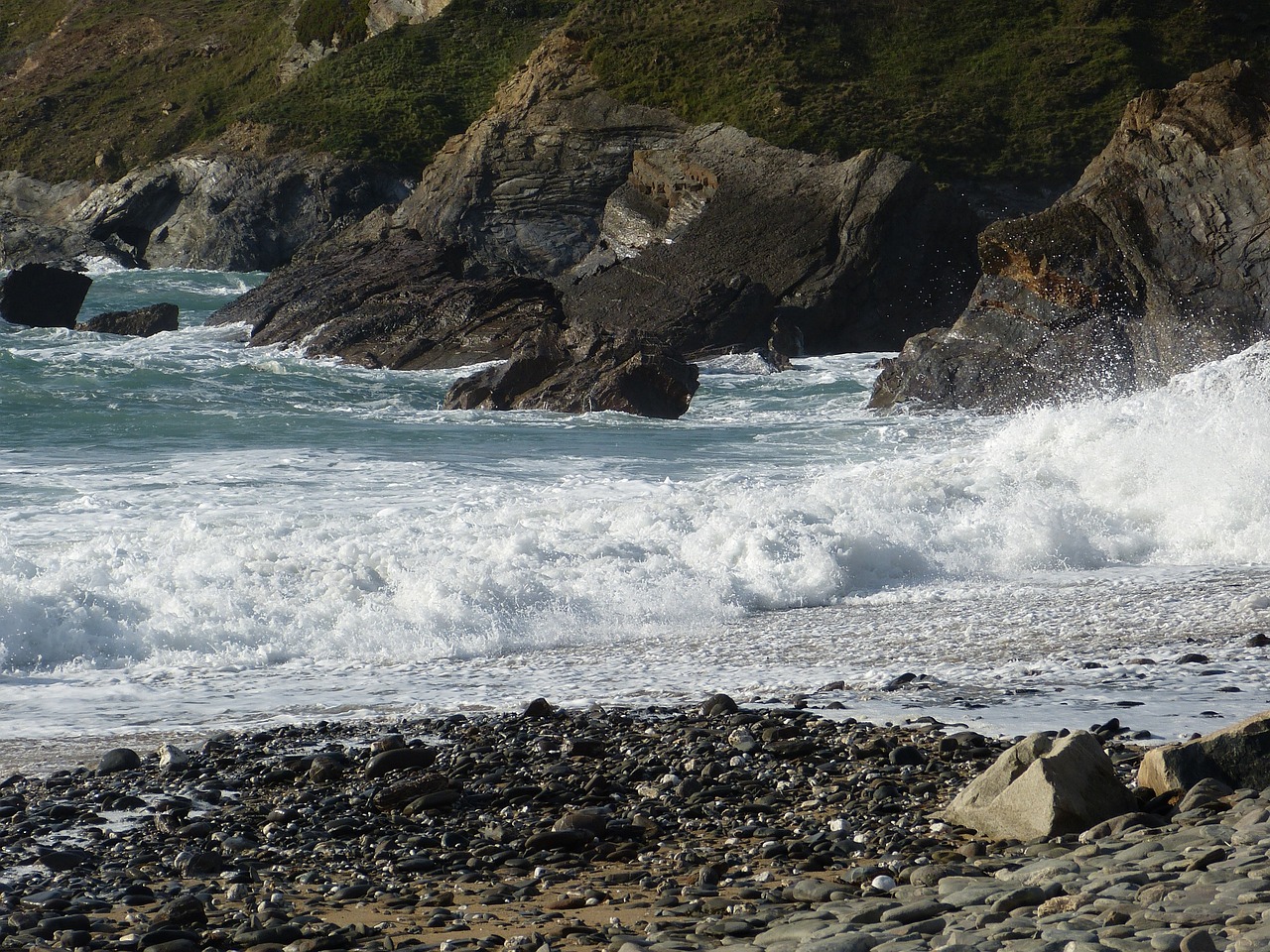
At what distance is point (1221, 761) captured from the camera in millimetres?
4496

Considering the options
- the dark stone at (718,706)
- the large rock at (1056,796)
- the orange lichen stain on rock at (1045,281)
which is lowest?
the dark stone at (718,706)

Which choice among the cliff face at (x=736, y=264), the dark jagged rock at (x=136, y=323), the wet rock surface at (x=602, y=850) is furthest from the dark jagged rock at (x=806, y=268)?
the wet rock surface at (x=602, y=850)

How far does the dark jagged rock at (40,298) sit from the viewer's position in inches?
1217

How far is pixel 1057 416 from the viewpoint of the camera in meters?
12.5

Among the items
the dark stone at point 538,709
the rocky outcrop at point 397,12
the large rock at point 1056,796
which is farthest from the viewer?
the rocky outcrop at point 397,12

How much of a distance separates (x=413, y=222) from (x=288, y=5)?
109 feet

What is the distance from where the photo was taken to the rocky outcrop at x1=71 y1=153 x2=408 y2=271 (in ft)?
161

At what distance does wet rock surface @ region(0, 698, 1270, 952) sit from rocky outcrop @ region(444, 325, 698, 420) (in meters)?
13.8

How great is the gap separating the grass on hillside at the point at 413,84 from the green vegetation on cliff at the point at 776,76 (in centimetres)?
9

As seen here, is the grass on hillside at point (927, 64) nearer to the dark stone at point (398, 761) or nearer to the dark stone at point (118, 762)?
the dark stone at point (398, 761)

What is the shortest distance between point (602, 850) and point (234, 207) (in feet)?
161

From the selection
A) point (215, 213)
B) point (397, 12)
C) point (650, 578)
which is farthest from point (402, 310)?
point (397, 12)

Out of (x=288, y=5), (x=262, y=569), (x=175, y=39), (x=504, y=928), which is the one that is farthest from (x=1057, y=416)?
(x=175, y=39)

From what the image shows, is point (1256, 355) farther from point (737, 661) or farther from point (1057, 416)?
point (737, 661)
